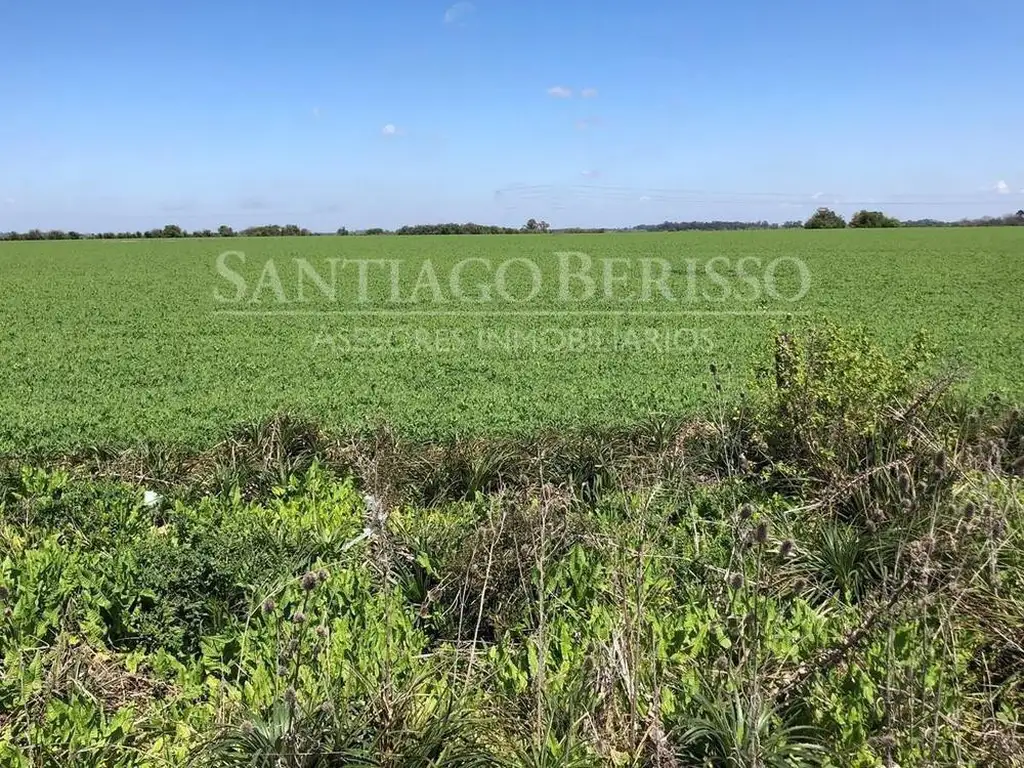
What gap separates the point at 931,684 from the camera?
9.57 ft

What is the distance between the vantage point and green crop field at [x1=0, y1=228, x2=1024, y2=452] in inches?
297

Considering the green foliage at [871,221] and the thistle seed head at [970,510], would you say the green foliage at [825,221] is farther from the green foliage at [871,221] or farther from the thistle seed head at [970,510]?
the thistle seed head at [970,510]

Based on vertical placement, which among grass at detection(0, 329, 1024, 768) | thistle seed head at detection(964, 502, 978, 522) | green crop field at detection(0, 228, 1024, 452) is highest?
thistle seed head at detection(964, 502, 978, 522)

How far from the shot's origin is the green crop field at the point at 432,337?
24.8 feet

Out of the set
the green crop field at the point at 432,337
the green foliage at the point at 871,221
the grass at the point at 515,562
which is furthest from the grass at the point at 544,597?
the green foliage at the point at 871,221

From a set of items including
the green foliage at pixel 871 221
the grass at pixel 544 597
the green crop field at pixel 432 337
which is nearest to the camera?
the grass at pixel 544 597

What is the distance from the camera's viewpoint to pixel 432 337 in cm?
1291

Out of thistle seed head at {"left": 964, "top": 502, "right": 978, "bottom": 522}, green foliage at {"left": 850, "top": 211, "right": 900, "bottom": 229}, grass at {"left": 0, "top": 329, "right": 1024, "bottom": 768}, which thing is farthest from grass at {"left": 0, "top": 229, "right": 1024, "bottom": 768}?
green foliage at {"left": 850, "top": 211, "right": 900, "bottom": 229}

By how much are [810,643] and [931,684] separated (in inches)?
19.6

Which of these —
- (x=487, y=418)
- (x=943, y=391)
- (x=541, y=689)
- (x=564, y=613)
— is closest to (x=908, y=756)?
(x=541, y=689)

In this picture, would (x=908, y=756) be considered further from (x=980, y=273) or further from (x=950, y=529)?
(x=980, y=273)

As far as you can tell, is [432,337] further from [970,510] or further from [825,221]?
[825,221]

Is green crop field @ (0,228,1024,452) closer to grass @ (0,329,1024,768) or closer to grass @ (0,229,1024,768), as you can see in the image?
grass @ (0,229,1024,768)

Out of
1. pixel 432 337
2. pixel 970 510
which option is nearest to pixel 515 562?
pixel 970 510
